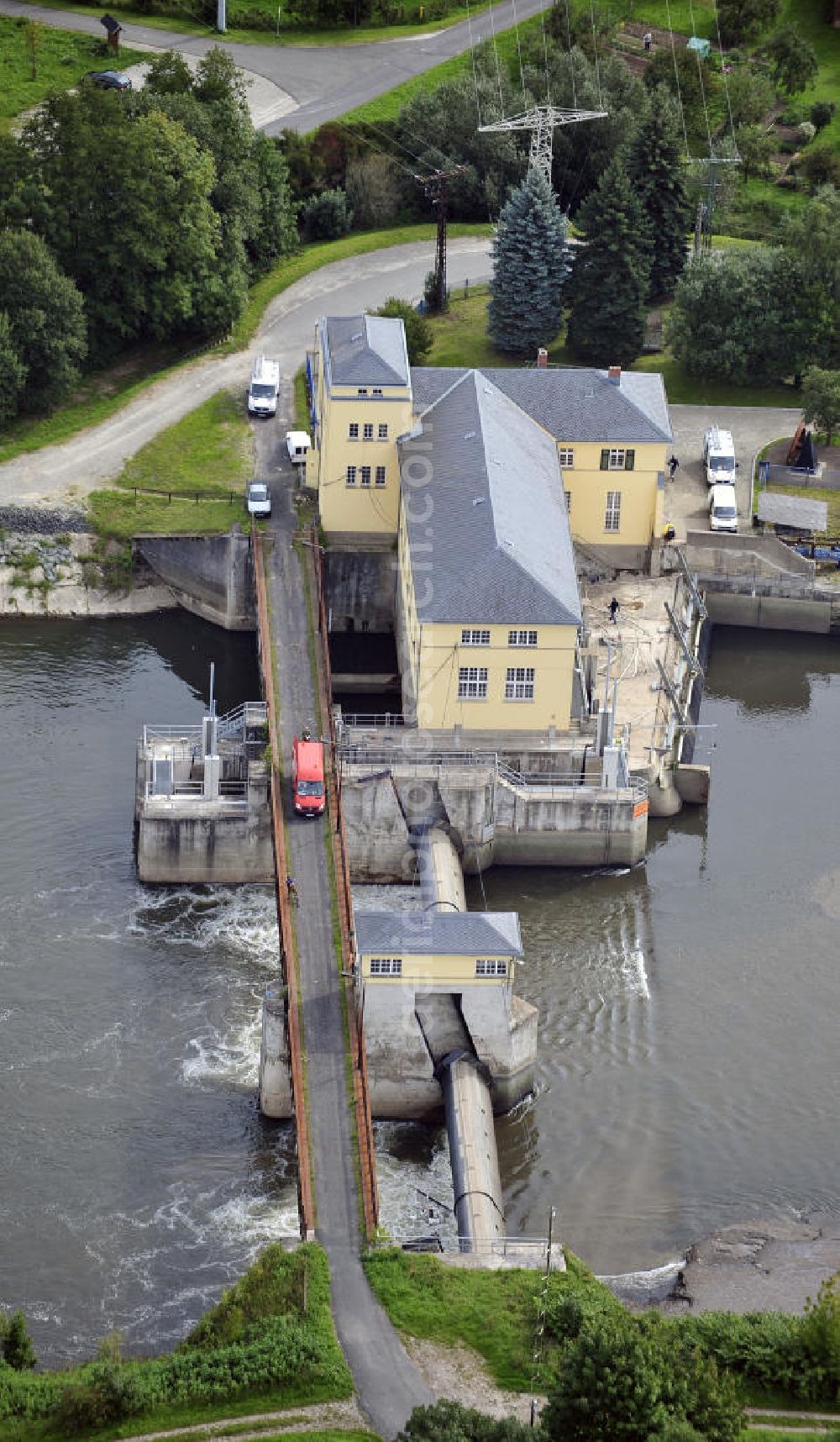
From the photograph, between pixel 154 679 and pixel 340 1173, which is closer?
pixel 340 1173

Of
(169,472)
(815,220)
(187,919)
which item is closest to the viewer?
(187,919)

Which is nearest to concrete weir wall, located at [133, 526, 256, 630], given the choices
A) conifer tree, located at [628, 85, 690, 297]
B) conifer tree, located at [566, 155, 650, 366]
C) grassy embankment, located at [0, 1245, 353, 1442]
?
conifer tree, located at [566, 155, 650, 366]

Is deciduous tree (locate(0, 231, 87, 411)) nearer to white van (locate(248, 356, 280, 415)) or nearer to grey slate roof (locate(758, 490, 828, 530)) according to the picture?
white van (locate(248, 356, 280, 415))

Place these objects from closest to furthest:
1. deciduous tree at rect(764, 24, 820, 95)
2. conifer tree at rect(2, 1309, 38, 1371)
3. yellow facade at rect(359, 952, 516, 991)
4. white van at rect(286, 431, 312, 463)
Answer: conifer tree at rect(2, 1309, 38, 1371), yellow facade at rect(359, 952, 516, 991), white van at rect(286, 431, 312, 463), deciduous tree at rect(764, 24, 820, 95)

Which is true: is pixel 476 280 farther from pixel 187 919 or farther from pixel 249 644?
pixel 187 919

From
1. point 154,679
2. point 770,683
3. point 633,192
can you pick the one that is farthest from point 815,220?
point 154,679

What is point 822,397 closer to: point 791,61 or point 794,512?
point 794,512
